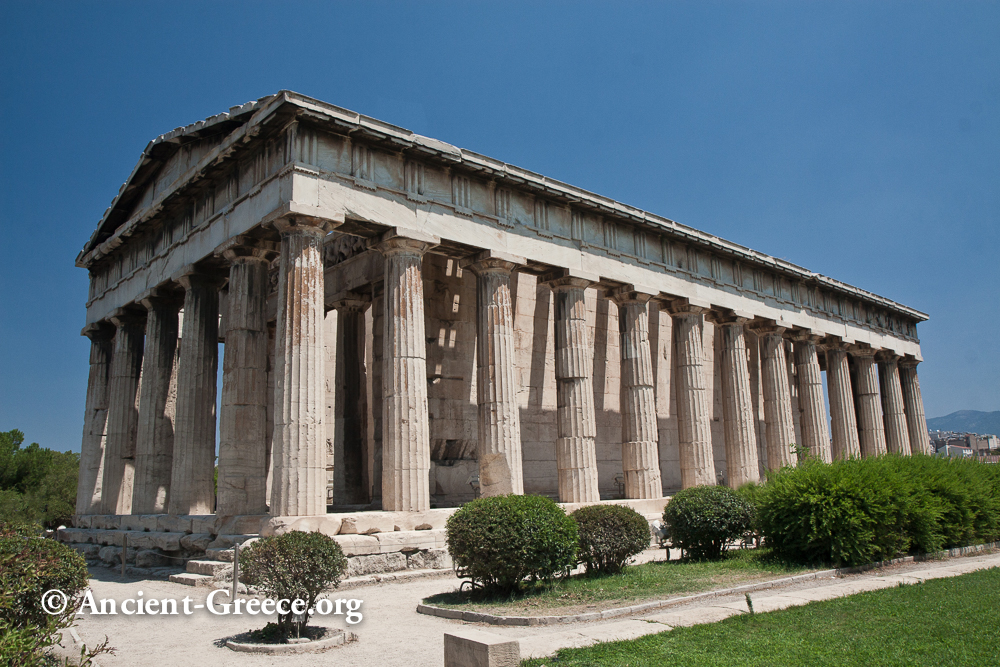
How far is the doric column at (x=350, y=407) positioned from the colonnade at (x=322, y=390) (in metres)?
0.21

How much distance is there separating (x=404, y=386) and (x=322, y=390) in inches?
72.3

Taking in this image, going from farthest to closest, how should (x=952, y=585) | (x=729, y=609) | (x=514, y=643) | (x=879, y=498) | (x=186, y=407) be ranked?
(x=186, y=407), (x=879, y=498), (x=952, y=585), (x=729, y=609), (x=514, y=643)

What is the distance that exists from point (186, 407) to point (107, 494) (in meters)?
6.21

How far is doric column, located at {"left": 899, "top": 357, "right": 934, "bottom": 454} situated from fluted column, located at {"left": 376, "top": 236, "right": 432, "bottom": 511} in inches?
1098

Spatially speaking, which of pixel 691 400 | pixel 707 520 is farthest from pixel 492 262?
pixel 691 400

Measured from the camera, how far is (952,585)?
10.6 meters

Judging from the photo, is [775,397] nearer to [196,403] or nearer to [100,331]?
[196,403]

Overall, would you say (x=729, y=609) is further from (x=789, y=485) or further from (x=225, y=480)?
(x=225, y=480)

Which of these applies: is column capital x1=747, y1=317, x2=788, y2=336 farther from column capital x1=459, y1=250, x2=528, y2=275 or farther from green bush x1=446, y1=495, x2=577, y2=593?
green bush x1=446, y1=495, x2=577, y2=593

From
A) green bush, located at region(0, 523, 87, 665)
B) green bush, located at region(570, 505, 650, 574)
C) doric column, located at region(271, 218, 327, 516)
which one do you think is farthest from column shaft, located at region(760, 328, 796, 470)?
green bush, located at region(0, 523, 87, 665)

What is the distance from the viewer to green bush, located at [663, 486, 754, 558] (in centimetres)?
1427

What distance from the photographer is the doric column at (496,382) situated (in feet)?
56.9

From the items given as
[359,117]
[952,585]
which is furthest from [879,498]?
[359,117]

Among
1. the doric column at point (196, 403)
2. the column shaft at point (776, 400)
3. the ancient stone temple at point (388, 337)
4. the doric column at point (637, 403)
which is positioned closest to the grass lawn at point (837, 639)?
the ancient stone temple at point (388, 337)
